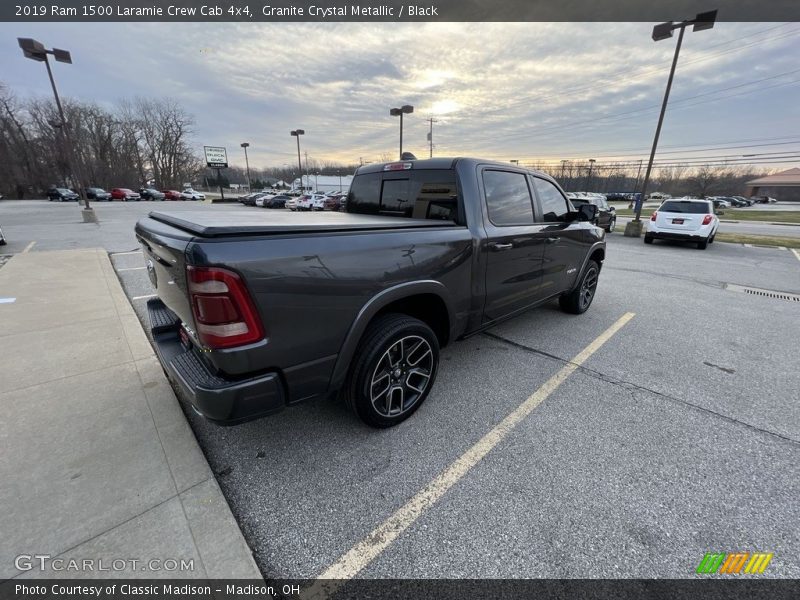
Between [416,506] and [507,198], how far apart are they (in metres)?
2.75

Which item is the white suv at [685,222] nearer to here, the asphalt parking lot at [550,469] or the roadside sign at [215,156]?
the asphalt parking lot at [550,469]

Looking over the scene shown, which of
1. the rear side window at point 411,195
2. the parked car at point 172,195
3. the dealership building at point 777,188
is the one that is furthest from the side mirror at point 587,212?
the dealership building at point 777,188

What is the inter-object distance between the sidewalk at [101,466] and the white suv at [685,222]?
48.7 ft

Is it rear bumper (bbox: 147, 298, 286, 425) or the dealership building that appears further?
the dealership building

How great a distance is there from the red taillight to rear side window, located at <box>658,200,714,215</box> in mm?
15008

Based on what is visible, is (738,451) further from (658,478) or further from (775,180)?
(775,180)

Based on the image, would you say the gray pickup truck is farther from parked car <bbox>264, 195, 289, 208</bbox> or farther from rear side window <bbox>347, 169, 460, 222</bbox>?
parked car <bbox>264, 195, 289, 208</bbox>

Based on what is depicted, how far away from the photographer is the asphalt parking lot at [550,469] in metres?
1.75

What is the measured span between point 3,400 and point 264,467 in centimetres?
230

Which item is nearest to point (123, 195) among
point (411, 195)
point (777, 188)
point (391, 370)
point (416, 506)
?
point (411, 195)

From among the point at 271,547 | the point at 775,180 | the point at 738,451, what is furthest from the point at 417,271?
the point at 775,180

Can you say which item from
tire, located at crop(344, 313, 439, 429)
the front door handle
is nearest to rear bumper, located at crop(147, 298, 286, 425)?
tire, located at crop(344, 313, 439, 429)

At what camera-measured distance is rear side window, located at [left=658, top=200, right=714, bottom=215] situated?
1187cm

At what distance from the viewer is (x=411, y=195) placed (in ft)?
10.7
